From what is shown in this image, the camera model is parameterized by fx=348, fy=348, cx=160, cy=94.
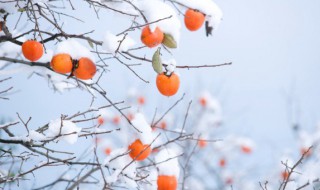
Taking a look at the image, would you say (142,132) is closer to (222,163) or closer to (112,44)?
(112,44)

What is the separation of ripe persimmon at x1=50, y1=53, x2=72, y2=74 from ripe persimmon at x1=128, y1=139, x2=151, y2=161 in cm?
66

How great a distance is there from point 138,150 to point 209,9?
37.8 inches

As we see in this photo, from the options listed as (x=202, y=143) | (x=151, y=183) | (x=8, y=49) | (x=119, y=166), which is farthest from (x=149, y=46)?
(x=202, y=143)

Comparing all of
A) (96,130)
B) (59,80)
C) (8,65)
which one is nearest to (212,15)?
(96,130)

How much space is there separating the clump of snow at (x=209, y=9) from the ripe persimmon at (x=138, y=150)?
852 mm

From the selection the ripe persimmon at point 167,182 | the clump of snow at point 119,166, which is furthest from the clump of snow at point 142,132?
the ripe persimmon at point 167,182

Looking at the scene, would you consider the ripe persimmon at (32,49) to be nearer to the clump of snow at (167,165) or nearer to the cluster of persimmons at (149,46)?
the cluster of persimmons at (149,46)

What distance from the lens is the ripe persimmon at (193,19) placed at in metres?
2.04

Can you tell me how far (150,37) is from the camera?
179 centimetres

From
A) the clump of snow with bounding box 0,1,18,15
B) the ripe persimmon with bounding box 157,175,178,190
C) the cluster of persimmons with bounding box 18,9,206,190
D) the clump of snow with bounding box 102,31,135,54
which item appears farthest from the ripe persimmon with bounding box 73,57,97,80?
the ripe persimmon with bounding box 157,175,178,190

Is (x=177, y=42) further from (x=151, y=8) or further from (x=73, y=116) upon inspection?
(x=73, y=116)

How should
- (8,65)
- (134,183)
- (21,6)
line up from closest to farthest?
(21,6) → (134,183) → (8,65)

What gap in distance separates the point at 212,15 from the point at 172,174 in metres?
1.02

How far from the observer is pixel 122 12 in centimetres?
188
